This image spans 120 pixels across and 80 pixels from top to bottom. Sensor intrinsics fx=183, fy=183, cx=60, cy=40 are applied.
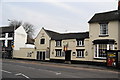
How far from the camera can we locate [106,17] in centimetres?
2972

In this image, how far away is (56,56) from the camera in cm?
3528

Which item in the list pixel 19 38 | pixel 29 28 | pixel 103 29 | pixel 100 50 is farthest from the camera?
pixel 29 28

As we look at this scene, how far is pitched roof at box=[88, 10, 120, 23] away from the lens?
2865 cm

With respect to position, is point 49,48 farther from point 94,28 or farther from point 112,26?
point 112,26

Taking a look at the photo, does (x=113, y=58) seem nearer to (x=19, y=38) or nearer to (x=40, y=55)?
(x=40, y=55)

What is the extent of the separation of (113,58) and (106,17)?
27.7ft

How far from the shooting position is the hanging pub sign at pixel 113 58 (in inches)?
931

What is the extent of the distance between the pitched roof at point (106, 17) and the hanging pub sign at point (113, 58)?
6.47 metres

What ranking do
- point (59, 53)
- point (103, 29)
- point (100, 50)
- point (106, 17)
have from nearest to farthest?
point (100, 50), point (103, 29), point (106, 17), point (59, 53)

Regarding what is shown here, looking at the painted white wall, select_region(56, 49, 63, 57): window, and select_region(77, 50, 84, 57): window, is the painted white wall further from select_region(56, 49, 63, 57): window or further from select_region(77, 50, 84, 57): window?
select_region(77, 50, 84, 57): window

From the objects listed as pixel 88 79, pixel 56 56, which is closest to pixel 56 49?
pixel 56 56

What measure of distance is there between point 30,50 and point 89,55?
15.1 m

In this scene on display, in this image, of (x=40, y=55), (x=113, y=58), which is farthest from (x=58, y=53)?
(x=113, y=58)

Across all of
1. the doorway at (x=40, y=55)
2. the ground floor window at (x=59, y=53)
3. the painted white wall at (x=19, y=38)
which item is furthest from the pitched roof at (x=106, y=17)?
the painted white wall at (x=19, y=38)
